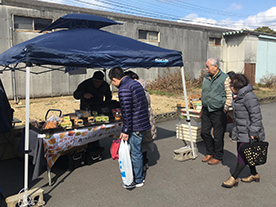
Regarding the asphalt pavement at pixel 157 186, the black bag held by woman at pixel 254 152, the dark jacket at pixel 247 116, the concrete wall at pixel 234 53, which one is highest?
Answer: the concrete wall at pixel 234 53

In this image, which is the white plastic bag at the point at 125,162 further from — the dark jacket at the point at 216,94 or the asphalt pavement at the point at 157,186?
the dark jacket at the point at 216,94

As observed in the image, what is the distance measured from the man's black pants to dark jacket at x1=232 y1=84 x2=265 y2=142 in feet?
3.18

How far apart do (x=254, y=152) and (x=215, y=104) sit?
1299 mm

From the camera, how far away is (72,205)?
11.5 ft

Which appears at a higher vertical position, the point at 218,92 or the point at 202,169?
the point at 218,92

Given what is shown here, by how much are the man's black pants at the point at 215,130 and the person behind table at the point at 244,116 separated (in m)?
0.97

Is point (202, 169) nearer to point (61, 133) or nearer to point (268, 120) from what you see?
point (61, 133)

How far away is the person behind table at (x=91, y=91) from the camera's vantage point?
541 centimetres

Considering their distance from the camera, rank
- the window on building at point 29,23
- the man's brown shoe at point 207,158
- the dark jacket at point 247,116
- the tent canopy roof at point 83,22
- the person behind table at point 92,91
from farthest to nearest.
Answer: the window on building at point 29,23 → the tent canopy roof at point 83,22 → the person behind table at point 92,91 → the man's brown shoe at point 207,158 → the dark jacket at point 247,116

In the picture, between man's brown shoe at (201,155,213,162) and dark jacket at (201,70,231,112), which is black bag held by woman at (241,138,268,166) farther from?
man's brown shoe at (201,155,213,162)

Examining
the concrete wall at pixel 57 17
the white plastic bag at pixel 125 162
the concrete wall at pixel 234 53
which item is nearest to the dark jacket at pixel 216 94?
the white plastic bag at pixel 125 162

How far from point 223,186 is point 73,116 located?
9.19 feet

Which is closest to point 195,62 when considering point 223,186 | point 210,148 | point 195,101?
point 195,101

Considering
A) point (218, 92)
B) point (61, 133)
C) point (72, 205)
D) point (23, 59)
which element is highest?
point (23, 59)
